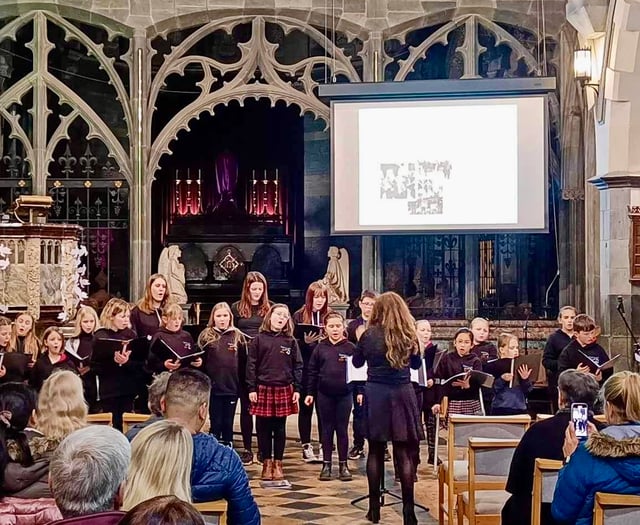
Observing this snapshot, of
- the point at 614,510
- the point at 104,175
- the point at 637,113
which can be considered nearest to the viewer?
the point at 614,510

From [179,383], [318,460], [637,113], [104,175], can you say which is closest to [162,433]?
[179,383]

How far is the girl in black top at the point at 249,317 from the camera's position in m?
8.36

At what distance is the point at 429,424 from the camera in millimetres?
8570

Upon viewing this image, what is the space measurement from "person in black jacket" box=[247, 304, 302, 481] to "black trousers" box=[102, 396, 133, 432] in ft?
2.92

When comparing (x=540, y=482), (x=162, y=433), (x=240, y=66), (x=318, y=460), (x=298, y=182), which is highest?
(x=240, y=66)

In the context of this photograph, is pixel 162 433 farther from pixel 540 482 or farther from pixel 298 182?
pixel 298 182

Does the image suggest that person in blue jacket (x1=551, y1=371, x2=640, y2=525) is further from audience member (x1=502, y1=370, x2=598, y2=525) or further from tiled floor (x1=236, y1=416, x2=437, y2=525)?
tiled floor (x1=236, y1=416, x2=437, y2=525)

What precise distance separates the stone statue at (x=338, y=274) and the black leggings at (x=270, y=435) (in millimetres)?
5715

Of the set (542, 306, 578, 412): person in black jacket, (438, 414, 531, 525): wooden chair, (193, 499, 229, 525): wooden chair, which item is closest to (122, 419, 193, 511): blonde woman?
(193, 499, 229, 525): wooden chair

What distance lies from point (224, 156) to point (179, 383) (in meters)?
12.9

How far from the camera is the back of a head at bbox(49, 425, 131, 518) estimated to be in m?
3.04

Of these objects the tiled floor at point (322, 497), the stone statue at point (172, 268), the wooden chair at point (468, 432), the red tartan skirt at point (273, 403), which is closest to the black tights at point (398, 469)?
the tiled floor at point (322, 497)

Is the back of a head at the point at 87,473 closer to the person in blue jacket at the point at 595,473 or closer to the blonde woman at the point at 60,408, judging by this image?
the blonde woman at the point at 60,408

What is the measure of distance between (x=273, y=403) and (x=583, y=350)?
228 centimetres
